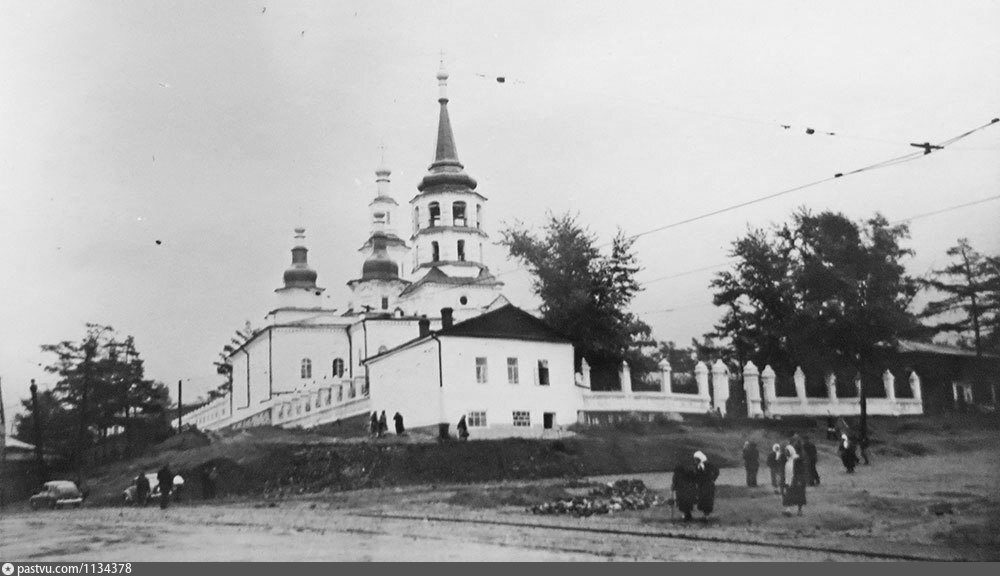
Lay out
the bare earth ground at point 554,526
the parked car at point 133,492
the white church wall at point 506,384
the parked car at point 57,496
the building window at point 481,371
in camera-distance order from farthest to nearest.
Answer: the building window at point 481,371, the white church wall at point 506,384, the parked car at point 57,496, the parked car at point 133,492, the bare earth ground at point 554,526

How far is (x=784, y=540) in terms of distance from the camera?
14055 mm

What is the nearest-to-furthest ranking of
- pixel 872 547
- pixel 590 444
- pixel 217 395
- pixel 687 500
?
pixel 872 547 → pixel 687 500 → pixel 590 444 → pixel 217 395

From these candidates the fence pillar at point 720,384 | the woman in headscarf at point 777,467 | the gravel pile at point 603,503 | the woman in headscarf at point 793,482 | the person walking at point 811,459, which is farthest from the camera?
the fence pillar at point 720,384

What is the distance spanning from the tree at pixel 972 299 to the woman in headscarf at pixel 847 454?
3.27 metres

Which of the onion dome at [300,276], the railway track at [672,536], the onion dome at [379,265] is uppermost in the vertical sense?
the onion dome at [379,265]

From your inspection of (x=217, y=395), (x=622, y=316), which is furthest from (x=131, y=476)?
(x=217, y=395)

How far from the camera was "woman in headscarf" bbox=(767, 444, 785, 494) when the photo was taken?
55.6 feet

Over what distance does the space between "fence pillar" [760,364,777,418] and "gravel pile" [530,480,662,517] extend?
594 centimetres

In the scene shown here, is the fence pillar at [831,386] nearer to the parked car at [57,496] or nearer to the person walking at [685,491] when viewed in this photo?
the person walking at [685,491]

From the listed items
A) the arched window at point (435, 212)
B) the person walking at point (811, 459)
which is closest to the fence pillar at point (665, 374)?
the person walking at point (811, 459)

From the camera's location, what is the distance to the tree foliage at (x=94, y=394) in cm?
1866

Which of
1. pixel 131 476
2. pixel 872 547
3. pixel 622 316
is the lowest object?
pixel 872 547
